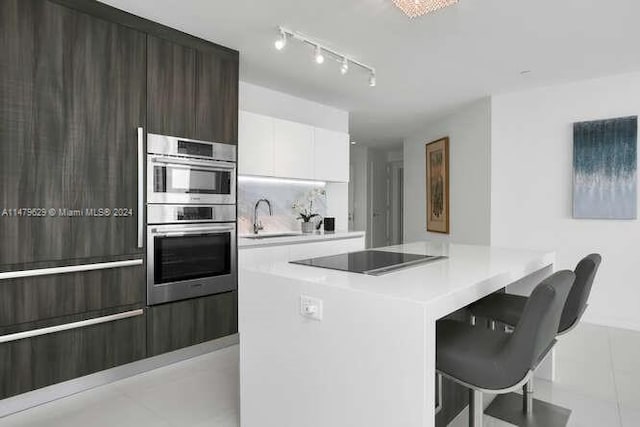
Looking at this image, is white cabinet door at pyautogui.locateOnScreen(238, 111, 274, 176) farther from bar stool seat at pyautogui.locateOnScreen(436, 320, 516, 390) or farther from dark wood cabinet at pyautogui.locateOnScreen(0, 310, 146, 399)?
bar stool seat at pyautogui.locateOnScreen(436, 320, 516, 390)

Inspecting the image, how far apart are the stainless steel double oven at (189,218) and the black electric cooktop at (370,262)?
4.06 ft

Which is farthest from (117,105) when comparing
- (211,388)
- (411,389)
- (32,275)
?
(411,389)

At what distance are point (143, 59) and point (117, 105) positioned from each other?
1.28 ft

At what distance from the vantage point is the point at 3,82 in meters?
2.07

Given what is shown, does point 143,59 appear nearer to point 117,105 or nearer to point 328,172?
point 117,105

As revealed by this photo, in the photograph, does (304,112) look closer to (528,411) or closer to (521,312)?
(521,312)

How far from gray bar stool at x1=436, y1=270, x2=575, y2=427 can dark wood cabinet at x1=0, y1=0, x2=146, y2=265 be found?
2.11 m

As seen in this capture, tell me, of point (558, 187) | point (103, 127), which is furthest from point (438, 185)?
point (103, 127)

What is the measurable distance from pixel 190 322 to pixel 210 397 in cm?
66

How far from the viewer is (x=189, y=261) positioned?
2.91 m

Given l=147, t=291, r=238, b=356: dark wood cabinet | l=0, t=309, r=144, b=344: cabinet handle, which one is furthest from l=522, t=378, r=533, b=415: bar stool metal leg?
l=0, t=309, r=144, b=344: cabinet handle

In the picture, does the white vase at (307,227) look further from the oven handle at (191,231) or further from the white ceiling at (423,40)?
the white ceiling at (423,40)

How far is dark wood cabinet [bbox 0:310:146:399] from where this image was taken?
2.11 m

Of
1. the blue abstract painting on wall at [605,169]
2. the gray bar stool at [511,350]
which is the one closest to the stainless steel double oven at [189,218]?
the gray bar stool at [511,350]
